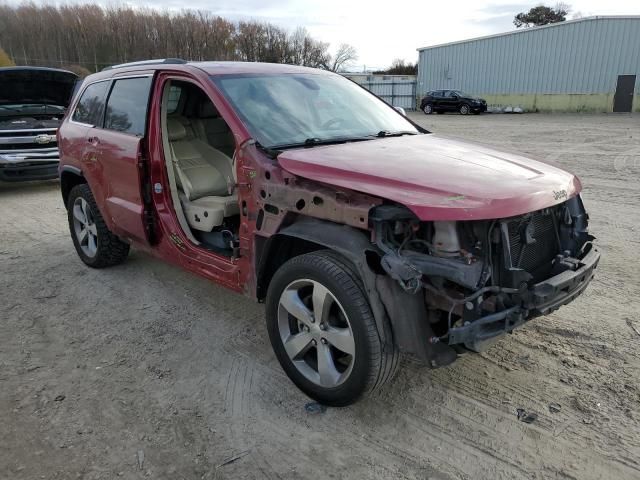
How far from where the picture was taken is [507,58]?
32.8 meters

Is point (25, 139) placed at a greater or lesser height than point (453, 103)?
lesser

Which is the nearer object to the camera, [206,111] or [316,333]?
[316,333]

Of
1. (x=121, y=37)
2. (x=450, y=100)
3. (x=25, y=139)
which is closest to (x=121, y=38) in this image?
(x=121, y=37)

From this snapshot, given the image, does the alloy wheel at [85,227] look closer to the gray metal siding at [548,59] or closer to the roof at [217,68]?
the roof at [217,68]

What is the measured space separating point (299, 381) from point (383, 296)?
841mm

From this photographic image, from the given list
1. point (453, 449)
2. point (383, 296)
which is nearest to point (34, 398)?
point (383, 296)

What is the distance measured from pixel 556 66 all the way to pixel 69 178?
106ft

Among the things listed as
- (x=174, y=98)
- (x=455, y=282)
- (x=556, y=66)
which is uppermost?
(x=556, y=66)

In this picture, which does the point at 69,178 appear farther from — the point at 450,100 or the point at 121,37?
the point at 121,37

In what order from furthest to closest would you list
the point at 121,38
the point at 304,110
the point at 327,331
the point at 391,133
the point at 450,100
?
the point at 121,38
the point at 450,100
the point at 391,133
the point at 304,110
the point at 327,331

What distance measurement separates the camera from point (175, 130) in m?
4.41

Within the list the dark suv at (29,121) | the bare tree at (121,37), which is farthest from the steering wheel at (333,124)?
the bare tree at (121,37)

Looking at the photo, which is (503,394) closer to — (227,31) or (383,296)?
(383,296)

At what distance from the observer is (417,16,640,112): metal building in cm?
2856
